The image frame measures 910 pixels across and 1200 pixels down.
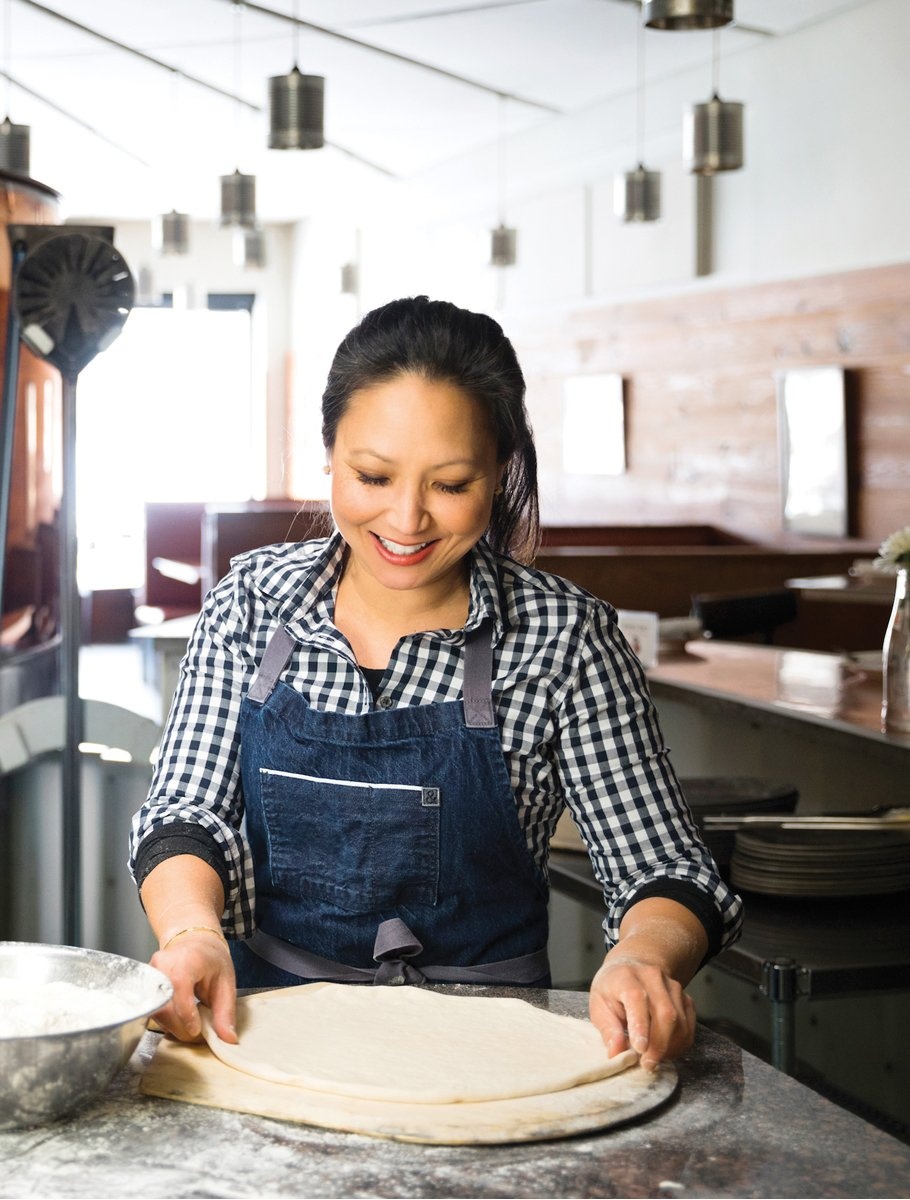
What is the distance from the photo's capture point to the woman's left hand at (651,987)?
4.15 ft

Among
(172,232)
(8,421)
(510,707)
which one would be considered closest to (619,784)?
(510,707)

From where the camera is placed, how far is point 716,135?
6.14 metres

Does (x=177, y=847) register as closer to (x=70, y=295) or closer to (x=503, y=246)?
(x=70, y=295)

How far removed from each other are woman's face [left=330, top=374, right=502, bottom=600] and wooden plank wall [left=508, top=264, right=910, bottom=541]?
5.63 meters

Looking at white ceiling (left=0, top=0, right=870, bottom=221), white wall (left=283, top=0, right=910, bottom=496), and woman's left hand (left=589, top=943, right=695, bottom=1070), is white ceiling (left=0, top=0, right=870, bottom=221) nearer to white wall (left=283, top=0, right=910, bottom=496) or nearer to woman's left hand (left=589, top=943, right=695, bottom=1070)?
white wall (left=283, top=0, right=910, bottom=496)

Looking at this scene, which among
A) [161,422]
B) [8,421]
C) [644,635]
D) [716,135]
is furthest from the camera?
A: [161,422]

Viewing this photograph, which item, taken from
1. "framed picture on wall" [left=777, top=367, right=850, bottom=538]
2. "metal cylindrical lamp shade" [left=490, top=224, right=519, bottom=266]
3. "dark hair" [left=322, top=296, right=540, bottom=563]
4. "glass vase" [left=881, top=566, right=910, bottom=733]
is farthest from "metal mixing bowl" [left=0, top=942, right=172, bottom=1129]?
"metal cylindrical lamp shade" [left=490, top=224, right=519, bottom=266]

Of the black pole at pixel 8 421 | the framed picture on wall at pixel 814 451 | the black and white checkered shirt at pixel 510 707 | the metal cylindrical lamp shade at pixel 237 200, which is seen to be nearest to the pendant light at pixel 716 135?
the framed picture on wall at pixel 814 451

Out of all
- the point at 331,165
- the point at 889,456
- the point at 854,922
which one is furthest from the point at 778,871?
the point at 331,165

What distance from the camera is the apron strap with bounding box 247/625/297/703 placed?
1657 millimetres

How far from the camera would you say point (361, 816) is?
1.61 metres

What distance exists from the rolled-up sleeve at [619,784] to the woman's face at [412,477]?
18 cm

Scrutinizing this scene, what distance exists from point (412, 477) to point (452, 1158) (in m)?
0.72

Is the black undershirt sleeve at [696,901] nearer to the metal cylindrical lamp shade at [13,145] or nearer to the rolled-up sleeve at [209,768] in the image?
the rolled-up sleeve at [209,768]
